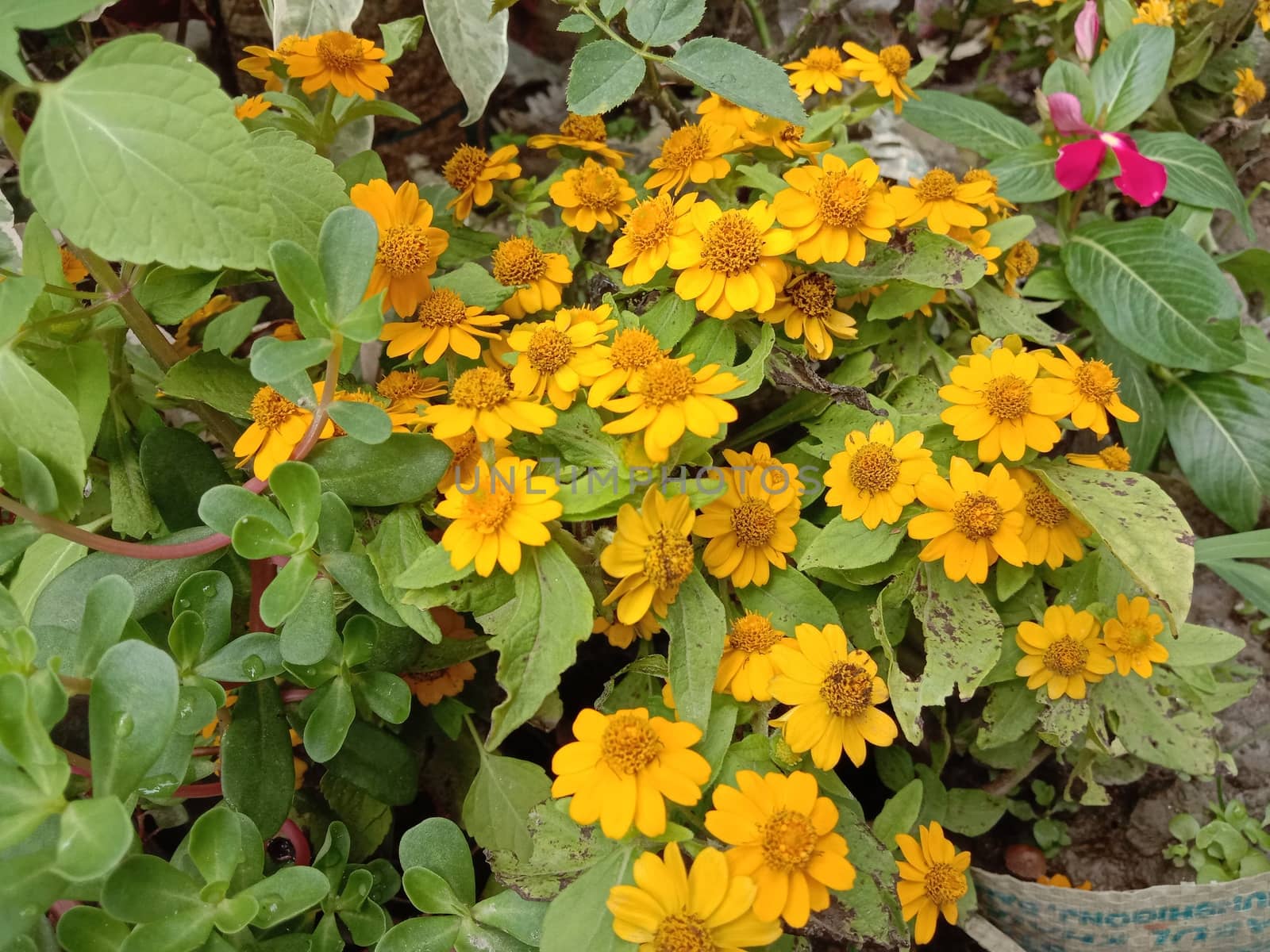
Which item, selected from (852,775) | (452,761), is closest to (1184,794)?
(852,775)

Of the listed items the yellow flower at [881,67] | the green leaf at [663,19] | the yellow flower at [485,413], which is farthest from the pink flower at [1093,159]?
the yellow flower at [485,413]

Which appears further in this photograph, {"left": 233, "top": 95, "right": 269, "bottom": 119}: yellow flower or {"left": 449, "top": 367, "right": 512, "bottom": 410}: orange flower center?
{"left": 233, "top": 95, "right": 269, "bottom": 119}: yellow flower

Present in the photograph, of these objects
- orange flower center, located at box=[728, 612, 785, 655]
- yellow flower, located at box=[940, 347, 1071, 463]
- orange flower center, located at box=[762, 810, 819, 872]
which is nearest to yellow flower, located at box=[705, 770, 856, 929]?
orange flower center, located at box=[762, 810, 819, 872]

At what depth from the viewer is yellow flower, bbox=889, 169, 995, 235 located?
0.87 meters

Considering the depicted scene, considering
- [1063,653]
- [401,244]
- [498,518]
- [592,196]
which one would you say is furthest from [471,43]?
[1063,653]

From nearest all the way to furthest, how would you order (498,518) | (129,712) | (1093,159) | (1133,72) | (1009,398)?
(129,712), (498,518), (1009,398), (1093,159), (1133,72)

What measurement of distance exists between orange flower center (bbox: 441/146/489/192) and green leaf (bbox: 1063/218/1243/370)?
773mm

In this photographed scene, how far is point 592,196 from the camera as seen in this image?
913mm

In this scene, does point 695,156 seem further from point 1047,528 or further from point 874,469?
point 1047,528

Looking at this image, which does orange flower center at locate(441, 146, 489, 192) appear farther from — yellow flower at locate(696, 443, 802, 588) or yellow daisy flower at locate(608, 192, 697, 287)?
yellow flower at locate(696, 443, 802, 588)

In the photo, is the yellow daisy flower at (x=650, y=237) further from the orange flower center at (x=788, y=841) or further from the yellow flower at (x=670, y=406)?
the orange flower center at (x=788, y=841)

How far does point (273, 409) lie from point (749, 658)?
0.44 meters

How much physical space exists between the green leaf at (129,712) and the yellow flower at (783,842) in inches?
14.3

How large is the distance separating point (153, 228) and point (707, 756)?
0.53 meters
